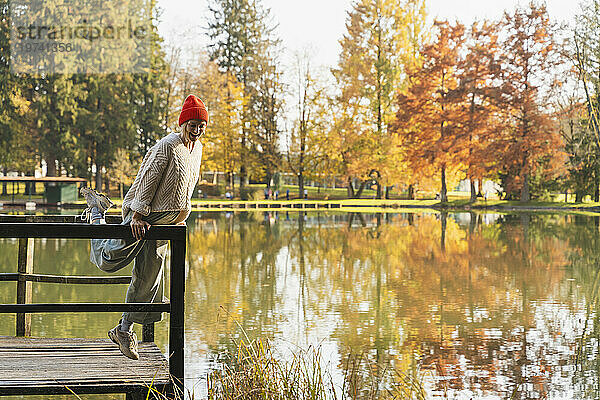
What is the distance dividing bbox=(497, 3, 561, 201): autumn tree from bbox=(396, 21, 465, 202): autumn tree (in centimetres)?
274

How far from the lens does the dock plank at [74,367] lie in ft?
15.6

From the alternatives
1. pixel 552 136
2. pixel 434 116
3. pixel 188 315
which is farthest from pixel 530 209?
pixel 188 315

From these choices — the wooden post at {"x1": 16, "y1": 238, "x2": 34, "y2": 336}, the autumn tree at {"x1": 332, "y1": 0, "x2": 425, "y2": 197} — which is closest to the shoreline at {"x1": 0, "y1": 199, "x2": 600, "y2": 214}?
the autumn tree at {"x1": 332, "y1": 0, "x2": 425, "y2": 197}

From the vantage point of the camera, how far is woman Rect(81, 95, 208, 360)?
17.4 feet

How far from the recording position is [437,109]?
51.3m

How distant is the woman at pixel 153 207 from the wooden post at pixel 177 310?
0.30 m

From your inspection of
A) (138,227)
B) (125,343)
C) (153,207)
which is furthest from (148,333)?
(138,227)

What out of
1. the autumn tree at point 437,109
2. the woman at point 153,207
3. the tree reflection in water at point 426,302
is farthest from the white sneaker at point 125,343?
the autumn tree at point 437,109

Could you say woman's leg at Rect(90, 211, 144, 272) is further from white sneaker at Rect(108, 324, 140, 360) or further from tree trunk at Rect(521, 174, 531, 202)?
tree trunk at Rect(521, 174, 531, 202)

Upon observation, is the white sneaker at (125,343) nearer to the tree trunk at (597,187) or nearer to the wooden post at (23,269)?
the wooden post at (23,269)

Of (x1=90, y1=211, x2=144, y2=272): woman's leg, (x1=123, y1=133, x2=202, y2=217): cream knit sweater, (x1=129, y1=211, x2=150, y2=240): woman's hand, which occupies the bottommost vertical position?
(x1=90, y1=211, x2=144, y2=272): woman's leg

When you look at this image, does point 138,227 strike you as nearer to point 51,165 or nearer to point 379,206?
point 379,206

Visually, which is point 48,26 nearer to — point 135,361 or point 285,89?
point 285,89

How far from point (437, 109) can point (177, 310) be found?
156ft
